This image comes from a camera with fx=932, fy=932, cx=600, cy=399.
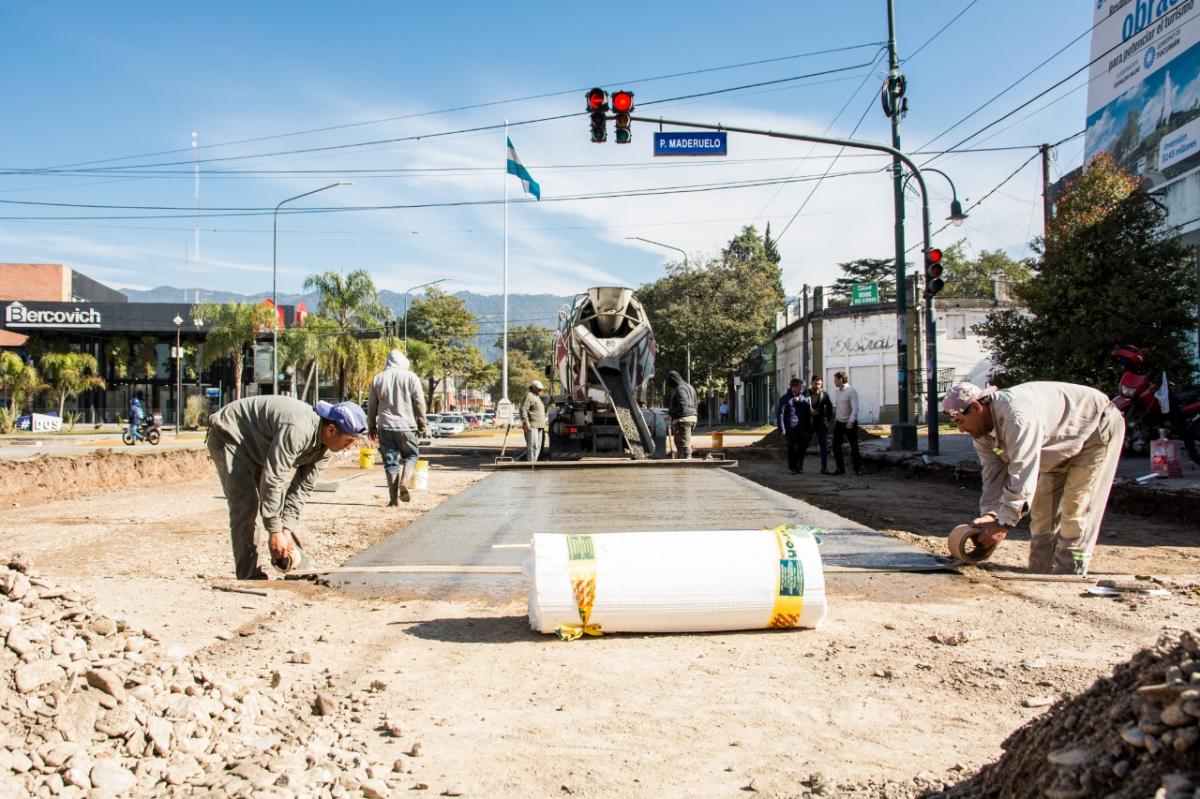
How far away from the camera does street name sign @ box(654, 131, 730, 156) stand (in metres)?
14.8

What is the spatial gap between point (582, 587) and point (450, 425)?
131 feet

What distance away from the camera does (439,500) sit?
38.4ft

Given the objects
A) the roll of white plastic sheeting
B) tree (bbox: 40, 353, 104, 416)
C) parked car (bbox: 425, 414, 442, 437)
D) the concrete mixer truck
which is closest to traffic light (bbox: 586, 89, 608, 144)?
the concrete mixer truck

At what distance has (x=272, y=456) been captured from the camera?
542 centimetres

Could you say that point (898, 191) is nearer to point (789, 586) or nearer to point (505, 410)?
point (505, 410)

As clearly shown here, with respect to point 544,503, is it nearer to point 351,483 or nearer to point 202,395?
point 351,483

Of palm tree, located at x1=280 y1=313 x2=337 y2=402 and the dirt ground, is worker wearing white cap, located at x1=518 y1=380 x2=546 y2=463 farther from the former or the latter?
palm tree, located at x1=280 y1=313 x2=337 y2=402

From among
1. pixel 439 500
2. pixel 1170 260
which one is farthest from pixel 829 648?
pixel 1170 260

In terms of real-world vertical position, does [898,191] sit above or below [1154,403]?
above

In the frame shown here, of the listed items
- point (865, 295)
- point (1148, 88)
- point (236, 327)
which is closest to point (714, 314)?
point (865, 295)

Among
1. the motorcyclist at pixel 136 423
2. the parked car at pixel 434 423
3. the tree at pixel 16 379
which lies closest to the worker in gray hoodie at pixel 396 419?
the motorcyclist at pixel 136 423

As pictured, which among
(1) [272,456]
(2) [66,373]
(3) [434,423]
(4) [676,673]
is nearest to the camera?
(4) [676,673]

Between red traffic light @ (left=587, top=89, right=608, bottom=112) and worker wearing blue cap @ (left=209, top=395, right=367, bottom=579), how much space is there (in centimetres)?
956

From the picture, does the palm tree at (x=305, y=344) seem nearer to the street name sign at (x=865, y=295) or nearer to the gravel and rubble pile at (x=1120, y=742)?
the street name sign at (x=865, y=295)
